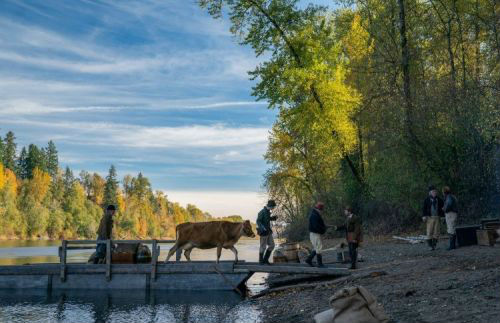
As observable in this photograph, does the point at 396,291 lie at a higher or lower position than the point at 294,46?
lower

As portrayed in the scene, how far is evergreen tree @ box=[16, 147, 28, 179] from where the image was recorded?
153500 millimetres

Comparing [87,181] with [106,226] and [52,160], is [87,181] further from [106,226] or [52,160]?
[106,226]

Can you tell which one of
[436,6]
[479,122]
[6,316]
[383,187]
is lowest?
[6,316]

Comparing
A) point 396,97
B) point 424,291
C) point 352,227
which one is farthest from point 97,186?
point 424,291

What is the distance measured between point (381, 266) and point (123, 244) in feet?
32.9

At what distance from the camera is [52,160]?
16650cm

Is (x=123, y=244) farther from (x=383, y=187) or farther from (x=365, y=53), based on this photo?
(x=365, y=53)

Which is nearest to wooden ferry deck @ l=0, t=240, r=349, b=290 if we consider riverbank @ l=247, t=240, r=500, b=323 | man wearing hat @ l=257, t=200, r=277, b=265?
man wearing hat @ l=257, t=200, r=277, b=265

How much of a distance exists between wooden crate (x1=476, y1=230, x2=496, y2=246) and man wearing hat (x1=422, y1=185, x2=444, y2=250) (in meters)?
1.59

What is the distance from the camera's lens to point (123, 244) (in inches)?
797

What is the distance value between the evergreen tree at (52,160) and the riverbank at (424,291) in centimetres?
15913

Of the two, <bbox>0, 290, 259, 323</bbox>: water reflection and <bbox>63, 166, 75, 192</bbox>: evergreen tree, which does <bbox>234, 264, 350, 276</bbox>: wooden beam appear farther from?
<bbox>63, 166, 75, 192</bbox>: evergreen tree

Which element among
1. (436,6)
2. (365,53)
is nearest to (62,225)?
(365,53)

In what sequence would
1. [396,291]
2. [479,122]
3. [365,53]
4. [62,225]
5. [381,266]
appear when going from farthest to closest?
[62,225] → [365,53] → [479,122] → [381,266] → [396,291]
